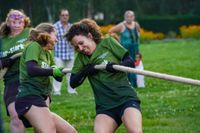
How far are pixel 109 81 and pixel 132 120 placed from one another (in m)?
0.56

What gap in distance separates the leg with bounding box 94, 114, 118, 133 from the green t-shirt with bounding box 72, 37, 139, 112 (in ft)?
0.38

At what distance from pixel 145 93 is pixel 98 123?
7.75 m

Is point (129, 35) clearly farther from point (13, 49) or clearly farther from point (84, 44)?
point (84, 44)

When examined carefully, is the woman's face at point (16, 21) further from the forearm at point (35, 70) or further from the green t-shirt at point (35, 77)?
the forearm at point (35, 70)

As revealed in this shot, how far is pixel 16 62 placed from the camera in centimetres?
870

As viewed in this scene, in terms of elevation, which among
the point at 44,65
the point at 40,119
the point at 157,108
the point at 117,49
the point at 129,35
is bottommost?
the point at 157,108

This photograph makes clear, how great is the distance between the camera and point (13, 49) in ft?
28.9

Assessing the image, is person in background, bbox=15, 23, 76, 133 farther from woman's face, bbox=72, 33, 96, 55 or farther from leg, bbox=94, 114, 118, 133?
leg, bbox=94, 114, 118, 133

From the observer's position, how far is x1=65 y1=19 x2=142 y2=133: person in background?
282 inches

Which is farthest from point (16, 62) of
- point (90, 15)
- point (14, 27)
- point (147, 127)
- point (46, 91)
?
point (90, 15)

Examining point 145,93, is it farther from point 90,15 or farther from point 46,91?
point 90,15

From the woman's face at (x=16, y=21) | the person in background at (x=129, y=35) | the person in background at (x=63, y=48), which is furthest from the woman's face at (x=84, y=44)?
the person in background at (x=129, y=35)

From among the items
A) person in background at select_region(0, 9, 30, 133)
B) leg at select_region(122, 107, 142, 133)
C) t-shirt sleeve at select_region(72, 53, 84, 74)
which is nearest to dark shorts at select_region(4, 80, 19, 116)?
person in background at select_region(0, 9, 30, 133)

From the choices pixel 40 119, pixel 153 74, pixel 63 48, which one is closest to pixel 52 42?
pixel 40 119
